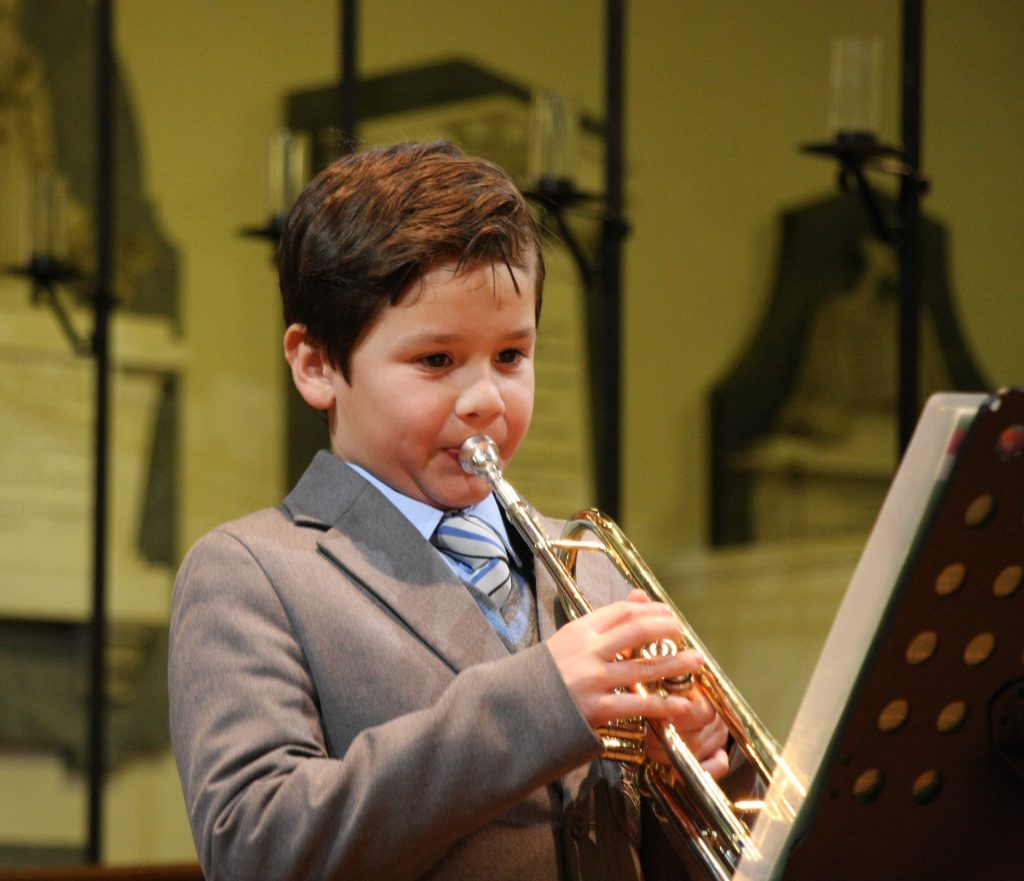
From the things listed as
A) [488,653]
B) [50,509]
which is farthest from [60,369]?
[488,653]

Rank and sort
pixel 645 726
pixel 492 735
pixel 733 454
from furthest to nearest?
pixel 733 454 → pixel 645 726 → pixel 492 735

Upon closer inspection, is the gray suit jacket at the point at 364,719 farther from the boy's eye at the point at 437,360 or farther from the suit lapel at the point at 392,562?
the boy's eye at the point at 437,360

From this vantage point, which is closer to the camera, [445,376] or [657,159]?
[445,376]

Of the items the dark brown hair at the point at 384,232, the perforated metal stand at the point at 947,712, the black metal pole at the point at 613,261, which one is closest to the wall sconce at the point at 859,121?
the black metal pole at the point at 613,261

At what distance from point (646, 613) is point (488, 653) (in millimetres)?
186

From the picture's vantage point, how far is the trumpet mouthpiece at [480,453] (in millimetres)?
1324

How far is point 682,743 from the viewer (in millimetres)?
1285

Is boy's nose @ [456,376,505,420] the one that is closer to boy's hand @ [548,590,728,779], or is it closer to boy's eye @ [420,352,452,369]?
boy's eye @ [420,352,452,369]

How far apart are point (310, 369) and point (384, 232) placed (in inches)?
6.0

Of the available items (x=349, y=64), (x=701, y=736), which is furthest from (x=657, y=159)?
(x=701, y=736)

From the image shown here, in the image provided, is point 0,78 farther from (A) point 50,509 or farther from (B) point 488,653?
(B) point 488,653

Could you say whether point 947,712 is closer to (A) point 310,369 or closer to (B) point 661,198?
(A) point 310,369

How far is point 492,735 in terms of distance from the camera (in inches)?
45.1

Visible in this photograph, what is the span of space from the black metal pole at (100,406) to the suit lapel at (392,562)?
8.90 feet
